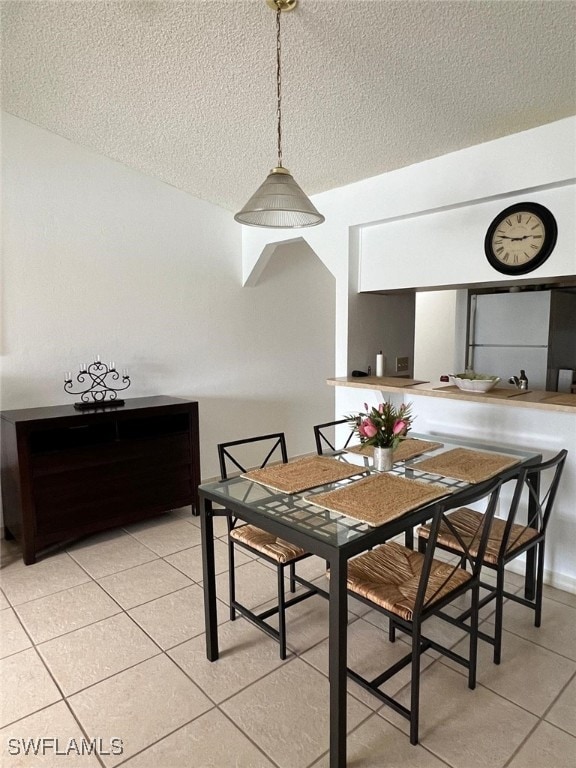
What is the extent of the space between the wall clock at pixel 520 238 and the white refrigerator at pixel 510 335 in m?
1.61

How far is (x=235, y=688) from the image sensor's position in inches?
75.2

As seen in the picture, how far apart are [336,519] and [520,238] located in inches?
76.2

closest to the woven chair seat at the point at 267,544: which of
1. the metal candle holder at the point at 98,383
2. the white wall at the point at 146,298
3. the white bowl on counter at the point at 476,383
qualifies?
the white bowl on counter at the point at 476,383

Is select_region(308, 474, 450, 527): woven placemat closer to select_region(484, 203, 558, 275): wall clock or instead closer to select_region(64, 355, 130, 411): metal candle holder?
select_region(484, 203, 558, 275): wall clock

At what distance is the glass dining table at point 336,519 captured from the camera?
152 cm

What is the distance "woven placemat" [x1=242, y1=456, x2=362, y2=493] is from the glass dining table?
0.08 ft

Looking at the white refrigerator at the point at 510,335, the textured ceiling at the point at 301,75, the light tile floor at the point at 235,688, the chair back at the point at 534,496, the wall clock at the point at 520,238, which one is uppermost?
the textured ceiling at the point at 301,75

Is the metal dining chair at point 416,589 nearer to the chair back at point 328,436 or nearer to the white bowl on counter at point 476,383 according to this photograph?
the chair back at point 328,436

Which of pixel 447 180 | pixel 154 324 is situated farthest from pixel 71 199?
pixel 447 180

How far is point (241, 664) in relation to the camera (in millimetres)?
2055

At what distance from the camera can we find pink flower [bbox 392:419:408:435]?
2137mm

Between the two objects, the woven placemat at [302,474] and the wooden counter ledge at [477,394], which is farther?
the wooden counter ledge at [477,394]

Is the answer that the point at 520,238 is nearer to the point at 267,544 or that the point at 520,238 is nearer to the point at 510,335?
the point at 510,335

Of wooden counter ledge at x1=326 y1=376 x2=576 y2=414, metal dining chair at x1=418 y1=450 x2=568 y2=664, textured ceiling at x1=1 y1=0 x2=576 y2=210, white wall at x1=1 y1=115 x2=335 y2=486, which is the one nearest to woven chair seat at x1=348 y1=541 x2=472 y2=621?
metal dining chair at x1=418 y1=450 x2=568 y2=664
